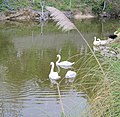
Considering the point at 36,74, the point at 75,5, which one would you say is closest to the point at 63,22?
the point at 36,74

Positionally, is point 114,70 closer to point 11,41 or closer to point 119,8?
point 11,41

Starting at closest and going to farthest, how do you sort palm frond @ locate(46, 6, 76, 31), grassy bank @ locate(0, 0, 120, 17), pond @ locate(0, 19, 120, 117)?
palm frond @ locate(46, 6, 76, 31), pond @ locate(0, 19, 120, 117), grassy bank @ locate(0, 0, 120, 17)

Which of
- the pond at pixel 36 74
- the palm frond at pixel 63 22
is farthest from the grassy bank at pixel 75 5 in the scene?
the palm frond at pixel 63 22

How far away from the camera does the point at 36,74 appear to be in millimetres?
10469

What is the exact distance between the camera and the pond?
255 inches

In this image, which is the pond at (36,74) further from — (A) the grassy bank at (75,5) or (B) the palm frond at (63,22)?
(A) the grassy bank at (75,5)

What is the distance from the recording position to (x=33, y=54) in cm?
1395

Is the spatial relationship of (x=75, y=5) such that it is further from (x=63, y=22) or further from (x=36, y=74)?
(x=63, y=22)

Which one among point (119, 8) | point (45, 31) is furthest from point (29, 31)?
point (119, 8)

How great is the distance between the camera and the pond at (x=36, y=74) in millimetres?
6469

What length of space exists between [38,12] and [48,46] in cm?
1383

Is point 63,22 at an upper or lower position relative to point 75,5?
upper

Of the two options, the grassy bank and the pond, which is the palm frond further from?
the grassy bank

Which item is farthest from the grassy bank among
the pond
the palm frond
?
the palm frond
